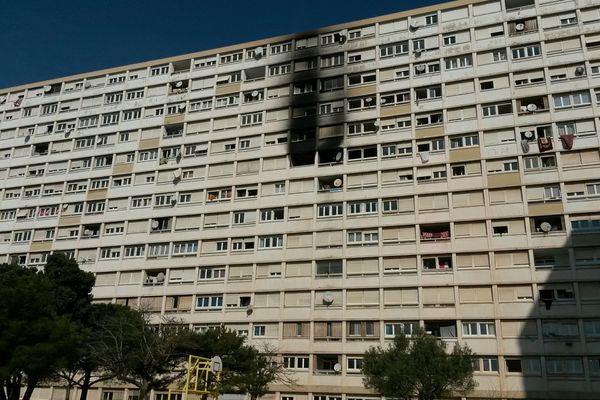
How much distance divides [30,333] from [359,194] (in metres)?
25.8

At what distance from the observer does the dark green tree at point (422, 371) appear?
31.7 m

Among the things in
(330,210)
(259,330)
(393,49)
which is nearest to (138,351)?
(259,330)

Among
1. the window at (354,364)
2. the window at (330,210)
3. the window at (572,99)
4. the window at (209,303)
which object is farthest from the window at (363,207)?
the window at (572,99)

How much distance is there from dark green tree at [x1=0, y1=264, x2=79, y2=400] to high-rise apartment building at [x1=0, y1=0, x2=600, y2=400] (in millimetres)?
14457

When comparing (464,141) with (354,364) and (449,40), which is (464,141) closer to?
(449,40)

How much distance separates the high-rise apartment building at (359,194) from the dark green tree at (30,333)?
47.4ft

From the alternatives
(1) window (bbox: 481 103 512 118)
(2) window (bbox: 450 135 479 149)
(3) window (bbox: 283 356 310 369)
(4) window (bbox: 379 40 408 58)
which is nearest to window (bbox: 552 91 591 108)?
(1) window (bbox: 481 103 512 118)

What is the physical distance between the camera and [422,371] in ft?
104

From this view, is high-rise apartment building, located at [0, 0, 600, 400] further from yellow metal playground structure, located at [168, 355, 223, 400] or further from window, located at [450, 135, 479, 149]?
yellow metal playground structure, located at [168, 355, 223, 400]

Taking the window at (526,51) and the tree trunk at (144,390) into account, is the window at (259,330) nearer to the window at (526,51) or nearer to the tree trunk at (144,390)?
the tree trunk at (144,390)

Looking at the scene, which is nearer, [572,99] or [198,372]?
[198,372]

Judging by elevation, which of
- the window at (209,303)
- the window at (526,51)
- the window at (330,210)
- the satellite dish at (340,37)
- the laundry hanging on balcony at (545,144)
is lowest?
the window at (209,303)

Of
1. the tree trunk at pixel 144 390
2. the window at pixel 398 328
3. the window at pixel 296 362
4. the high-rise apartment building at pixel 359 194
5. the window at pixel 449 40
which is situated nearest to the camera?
the tree trunk at pixel 144 390

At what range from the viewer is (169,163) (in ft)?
176
